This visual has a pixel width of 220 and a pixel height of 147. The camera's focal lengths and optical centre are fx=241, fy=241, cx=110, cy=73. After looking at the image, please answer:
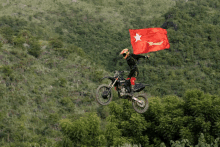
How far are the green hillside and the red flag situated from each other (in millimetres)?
8198

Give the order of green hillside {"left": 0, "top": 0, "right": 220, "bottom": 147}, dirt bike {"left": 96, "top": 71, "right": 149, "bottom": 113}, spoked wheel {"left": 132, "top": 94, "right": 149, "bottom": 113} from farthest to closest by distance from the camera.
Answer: green hillside {"left": 0, "top": 0, "right": 220, "bottom": 147}, spoked wheel {"left": 132, "top": 94, "right": 149, "bottom": 113}, dirt bike {"left": 96, "top": 71, "right": 149, "bottom": 113}

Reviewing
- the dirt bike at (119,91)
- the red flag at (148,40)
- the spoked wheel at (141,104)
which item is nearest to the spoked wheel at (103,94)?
the dirt bike at (119,91)

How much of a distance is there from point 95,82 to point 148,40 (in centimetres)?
5641

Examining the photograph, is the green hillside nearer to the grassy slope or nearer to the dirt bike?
the grassy slope

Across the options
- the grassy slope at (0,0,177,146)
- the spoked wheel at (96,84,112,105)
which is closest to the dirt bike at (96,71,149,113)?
the spoked wheel at (96,84,112,105)

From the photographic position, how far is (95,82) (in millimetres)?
70062

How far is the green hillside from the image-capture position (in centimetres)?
2710

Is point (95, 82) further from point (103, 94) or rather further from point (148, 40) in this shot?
point (103, 94)

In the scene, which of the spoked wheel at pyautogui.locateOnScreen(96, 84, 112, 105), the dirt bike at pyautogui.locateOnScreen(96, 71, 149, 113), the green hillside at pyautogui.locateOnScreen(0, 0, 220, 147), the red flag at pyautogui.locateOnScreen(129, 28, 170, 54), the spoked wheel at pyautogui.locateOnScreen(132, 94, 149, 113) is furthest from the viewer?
the green hillside at pyautogui.locateOnScreen(0, 0, 220, 147)

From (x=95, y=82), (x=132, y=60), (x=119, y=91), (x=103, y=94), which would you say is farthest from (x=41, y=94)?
(x=132, y=60)

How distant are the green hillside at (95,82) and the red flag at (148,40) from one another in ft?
26.9

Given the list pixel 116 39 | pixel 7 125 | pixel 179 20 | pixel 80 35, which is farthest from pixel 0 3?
pixel 7 125

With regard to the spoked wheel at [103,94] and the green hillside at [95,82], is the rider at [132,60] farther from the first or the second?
the green hillside at [95,82]

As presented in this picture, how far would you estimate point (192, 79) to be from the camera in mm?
80688
